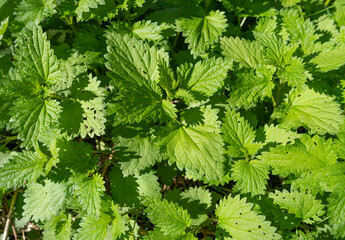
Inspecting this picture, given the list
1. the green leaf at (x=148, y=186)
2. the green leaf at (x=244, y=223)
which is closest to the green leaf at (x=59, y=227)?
the green leaf at (x=148, y=186)

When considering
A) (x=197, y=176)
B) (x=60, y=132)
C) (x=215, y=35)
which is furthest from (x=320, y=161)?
(x=60, y=132)

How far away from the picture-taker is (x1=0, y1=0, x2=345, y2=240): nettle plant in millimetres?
2572

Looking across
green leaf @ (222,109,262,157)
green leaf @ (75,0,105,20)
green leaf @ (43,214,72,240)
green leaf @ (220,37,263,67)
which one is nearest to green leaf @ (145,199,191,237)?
green leaf @ (222,109,262,157)

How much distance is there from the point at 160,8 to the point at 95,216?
2.50m

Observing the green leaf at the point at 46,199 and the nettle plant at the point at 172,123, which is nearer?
the nettle plant at the point at 172,123

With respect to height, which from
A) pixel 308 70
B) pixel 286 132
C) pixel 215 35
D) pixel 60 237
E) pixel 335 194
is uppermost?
pixel 215 35

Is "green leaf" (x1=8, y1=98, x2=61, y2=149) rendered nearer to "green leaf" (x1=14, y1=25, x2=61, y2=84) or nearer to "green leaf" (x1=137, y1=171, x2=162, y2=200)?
"green leaf" (x1=14, y1=25, x2=61, y2=84)

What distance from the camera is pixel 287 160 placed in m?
2.80

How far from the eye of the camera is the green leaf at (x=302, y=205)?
9.32ft

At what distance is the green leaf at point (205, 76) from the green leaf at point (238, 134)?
352 mm

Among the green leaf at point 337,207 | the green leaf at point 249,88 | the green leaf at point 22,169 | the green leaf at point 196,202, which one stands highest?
the green leaf at point 249,88

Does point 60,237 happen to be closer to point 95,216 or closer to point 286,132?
point 95,216

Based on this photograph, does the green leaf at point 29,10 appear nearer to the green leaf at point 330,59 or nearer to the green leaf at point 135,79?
the green leaf at point 135,79

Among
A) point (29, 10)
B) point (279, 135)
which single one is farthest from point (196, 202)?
point (29, 10)
